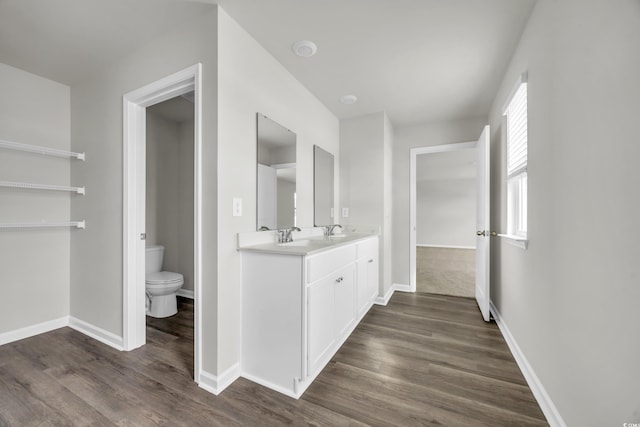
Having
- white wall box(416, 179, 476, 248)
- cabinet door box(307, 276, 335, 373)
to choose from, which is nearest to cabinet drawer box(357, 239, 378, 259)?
cabinet door box(307, 276, 335, 373)

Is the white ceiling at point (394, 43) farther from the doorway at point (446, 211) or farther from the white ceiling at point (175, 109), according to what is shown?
the doorway at point (446, 211)

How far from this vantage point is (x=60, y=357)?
6.57 feet

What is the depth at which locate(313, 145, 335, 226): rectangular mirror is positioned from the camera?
2924mm

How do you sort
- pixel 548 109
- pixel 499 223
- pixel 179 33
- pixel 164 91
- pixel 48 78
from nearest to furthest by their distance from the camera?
pixel 548 109 → pixel 179 33 → pixel 164 91 → pixel 48 78 → pixel 499 223

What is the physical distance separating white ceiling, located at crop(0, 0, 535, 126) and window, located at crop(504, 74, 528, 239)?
0.42 m

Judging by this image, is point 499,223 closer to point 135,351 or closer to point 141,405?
point 141,405

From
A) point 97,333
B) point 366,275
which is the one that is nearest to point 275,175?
point 366,275

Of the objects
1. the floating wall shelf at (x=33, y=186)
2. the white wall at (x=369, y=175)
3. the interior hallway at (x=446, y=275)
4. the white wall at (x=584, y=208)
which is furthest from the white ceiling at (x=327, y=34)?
the interior hallway at (x=446, y=275)

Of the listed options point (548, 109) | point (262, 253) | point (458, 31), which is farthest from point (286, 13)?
point (548, 109)

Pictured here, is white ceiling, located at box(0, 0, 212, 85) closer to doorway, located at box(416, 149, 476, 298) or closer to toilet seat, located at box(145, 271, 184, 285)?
toilet seat, located at box(145, 271, 184, 285)

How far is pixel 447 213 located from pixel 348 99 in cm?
718

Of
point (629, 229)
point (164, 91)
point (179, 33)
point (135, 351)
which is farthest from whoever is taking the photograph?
point (135, 351)

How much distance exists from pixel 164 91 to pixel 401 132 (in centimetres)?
311

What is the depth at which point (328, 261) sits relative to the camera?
187cm
